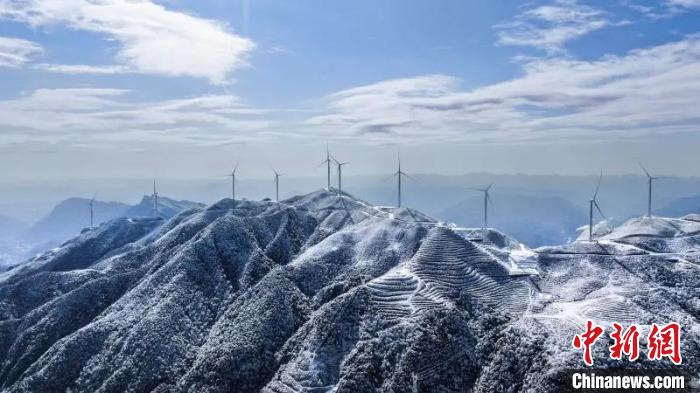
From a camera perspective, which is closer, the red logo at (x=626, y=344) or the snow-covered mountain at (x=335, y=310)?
the red logo at (x=626, y=344)

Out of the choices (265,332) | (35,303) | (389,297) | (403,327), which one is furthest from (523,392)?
(35,303)

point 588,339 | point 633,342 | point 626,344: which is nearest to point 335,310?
point 588,339

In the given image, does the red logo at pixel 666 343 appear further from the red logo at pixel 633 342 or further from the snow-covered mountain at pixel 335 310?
the snow-covered mountain at pixel 335 310

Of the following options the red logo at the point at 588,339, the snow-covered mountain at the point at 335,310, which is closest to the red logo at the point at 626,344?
the snow-covered mountain at the point at 335,310

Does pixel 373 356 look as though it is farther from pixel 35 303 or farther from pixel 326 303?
pixel 35 303

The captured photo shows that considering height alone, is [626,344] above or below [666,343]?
above

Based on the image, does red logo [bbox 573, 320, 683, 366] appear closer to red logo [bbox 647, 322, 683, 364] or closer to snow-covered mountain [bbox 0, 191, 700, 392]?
red logo [bbox 647, 322, 683, 364]

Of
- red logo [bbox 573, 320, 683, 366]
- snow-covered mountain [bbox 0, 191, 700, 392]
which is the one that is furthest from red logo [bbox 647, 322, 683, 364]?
snow-covered mountain [bbox 0, 191, 700, 392]

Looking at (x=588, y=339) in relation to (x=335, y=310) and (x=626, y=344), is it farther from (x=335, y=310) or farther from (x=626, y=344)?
(x=335, y=310)

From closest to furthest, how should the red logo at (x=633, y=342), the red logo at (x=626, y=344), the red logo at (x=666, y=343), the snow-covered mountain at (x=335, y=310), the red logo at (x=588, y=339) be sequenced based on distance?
the red logo at (x=588, y=339) → the red logo at (x=626, y=344) → the red logo at (x=633, y=342) → the red logo at (x=666, y=343) → the snow-covered mountain at (x=335, y=310)
